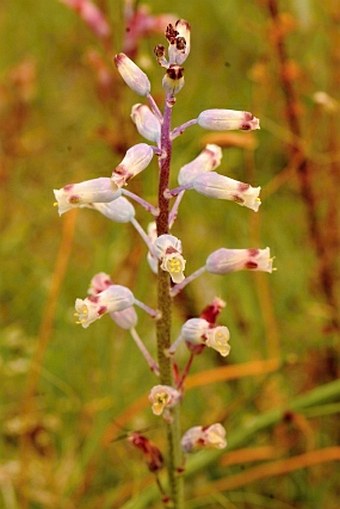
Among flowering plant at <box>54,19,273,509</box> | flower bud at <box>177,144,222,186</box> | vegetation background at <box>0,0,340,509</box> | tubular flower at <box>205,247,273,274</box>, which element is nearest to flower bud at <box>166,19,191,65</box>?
flowering plant at <box>54,19,273,509</box>

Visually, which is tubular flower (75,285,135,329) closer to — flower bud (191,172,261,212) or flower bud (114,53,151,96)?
flower bud (191,172,261,212)

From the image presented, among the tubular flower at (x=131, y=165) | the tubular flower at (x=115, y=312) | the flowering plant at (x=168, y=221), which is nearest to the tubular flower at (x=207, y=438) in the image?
the flowering plant at (x=168, y=221)

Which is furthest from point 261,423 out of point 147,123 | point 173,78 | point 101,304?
point 173,78

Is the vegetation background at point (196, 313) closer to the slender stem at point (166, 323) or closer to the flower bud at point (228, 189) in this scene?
the slender stem at point (166, 323)

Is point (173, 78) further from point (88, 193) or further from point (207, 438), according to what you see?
point (207, 438)

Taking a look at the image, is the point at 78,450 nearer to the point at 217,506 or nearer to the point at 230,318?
the point at 217,506
